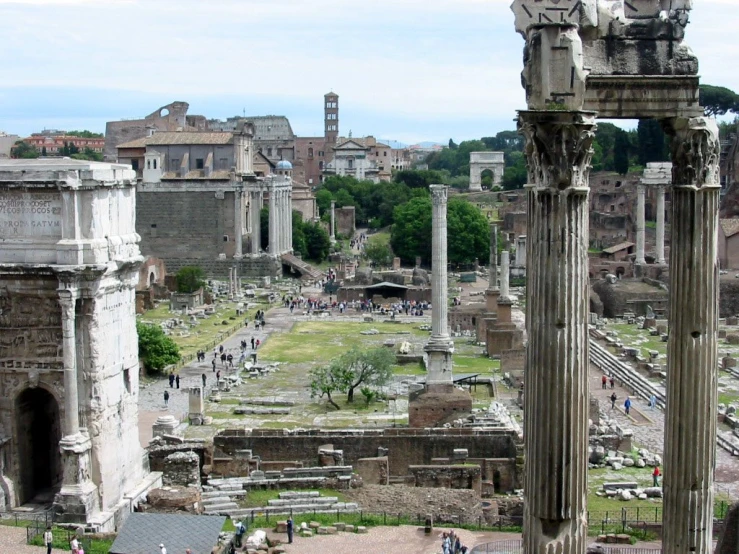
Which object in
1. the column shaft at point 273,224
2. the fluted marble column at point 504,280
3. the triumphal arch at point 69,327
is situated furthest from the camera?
the column shaft at point 273,224

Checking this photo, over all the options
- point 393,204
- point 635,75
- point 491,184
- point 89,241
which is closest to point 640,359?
point 89,241

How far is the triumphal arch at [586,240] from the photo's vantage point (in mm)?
6875

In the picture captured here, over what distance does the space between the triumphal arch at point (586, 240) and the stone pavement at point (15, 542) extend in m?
12.7

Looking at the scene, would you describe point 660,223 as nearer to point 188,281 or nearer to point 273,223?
point 188,281

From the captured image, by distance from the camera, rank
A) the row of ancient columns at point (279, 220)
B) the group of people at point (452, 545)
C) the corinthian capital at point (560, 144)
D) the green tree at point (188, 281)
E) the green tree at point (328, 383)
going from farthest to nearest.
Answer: the row of ancient columns at point (279, 220) → the green tree at point (188, 281) → the green tree at point (328, 383) → the group of people at point (452, 545) → the corinthian capital at point (560, 144)

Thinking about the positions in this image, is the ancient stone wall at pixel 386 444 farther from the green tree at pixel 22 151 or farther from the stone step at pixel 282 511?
the green tree at pixel 22 151

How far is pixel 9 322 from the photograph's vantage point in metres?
20.0

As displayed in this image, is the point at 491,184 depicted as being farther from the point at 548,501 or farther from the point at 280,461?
the point at 548,501

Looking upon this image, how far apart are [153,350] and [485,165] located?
281ft

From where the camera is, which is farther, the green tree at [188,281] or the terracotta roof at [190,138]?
the terracotta roof at [190,138]

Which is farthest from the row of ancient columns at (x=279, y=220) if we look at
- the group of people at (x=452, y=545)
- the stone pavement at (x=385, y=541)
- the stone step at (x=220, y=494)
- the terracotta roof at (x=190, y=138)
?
the group of people at (x=452, y=545)

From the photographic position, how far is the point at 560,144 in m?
6.86

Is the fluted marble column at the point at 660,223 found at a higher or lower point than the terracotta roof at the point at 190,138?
lower

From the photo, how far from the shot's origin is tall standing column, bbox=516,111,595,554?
6.87m
